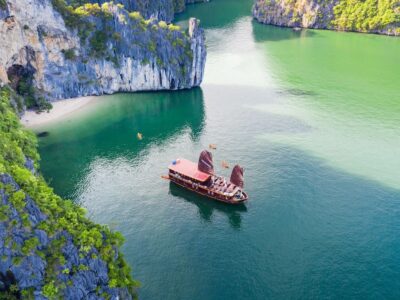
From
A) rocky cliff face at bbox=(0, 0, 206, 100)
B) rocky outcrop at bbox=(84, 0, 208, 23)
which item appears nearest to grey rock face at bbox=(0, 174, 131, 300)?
rocky cliff face at bbox=(0, 0, 206, 100)

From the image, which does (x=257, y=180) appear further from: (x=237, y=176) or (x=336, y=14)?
(x=336, y=14)

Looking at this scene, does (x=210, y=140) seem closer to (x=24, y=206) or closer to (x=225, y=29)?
(x=24, y=206)

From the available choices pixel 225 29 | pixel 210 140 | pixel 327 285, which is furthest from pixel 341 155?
pixel 225 29

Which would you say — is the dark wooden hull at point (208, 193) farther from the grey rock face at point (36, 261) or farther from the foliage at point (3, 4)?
the foliage at point (3, 4)

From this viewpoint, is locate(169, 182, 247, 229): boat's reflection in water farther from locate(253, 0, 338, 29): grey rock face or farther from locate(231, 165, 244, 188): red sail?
locate(253, 0, 338, 29): grey rock face

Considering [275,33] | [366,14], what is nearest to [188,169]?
[275,33]

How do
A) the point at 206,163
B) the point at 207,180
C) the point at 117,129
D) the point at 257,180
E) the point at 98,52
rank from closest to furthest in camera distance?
the point at 207,180 → the point at 206,163 → the point at 257,180 → the point at 117,129 → the point at 98,52
